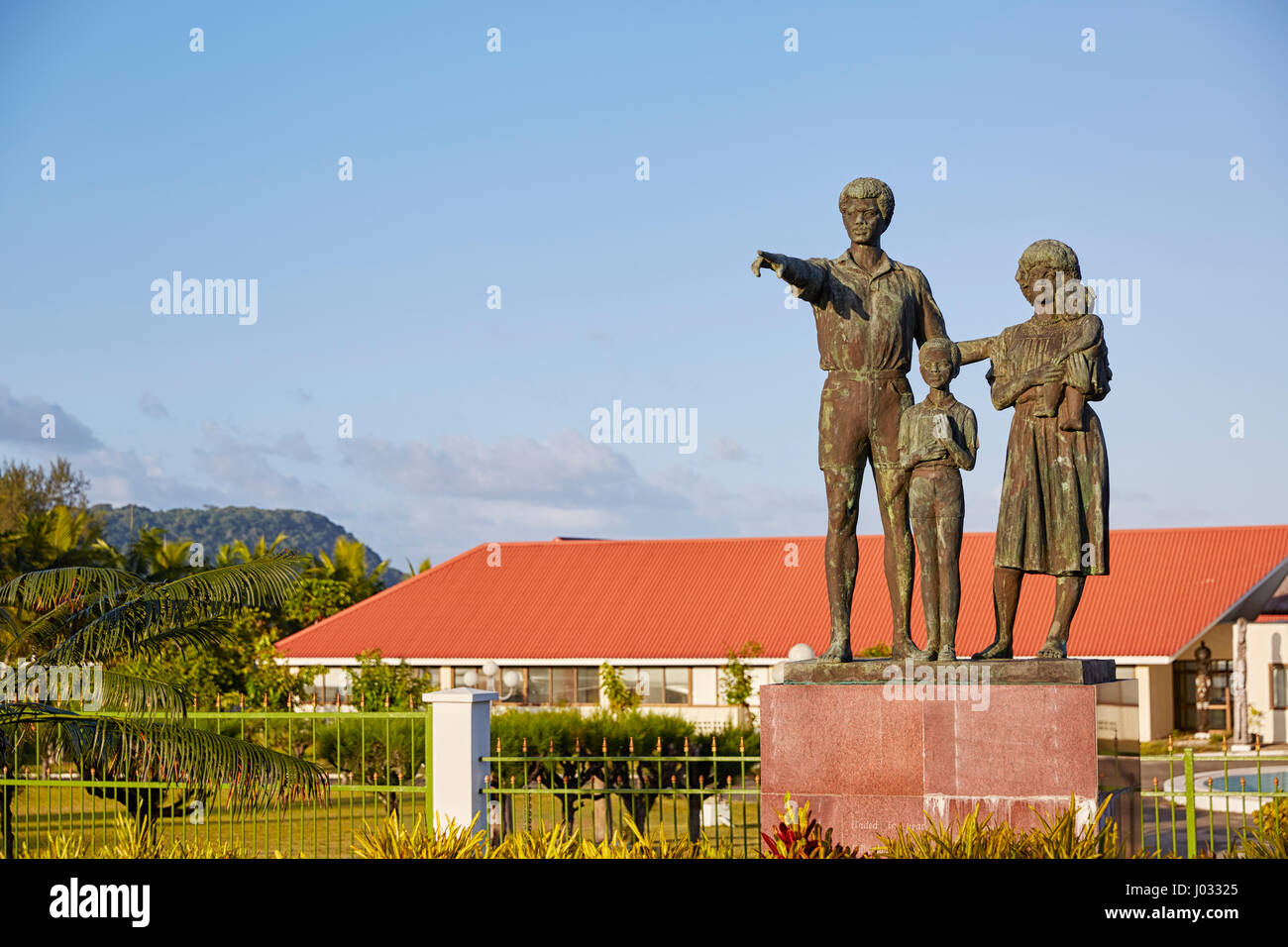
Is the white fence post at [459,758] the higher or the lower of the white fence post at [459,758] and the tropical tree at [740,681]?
the higher

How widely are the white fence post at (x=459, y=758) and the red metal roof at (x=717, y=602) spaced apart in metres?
19.1

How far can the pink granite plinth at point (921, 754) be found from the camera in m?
7.13

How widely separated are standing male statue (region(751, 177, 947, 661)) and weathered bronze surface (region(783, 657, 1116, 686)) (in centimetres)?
13

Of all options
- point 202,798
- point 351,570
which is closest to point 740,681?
point 351,570

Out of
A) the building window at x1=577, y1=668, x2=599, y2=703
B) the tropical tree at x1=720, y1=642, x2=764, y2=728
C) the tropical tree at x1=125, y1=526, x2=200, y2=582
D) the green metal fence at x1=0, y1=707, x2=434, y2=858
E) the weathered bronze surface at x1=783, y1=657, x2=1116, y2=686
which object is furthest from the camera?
the building window at x1=577, y1=668, x2=599, y2=703

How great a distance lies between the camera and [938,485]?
7.55 meters

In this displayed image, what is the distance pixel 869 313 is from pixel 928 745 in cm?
232

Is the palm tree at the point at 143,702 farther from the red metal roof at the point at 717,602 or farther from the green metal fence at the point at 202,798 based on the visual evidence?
the red metal roof at the point at 717,602

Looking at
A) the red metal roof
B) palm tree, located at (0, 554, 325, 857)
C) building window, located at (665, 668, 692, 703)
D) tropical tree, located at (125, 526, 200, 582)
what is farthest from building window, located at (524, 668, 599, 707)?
palm tree, located at (0, 554, 325, 857)

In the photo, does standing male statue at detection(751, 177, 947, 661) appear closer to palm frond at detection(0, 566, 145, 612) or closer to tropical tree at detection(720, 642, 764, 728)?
palm frond at detection(0, 566, 145, 612)

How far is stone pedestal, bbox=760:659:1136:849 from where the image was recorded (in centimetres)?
713

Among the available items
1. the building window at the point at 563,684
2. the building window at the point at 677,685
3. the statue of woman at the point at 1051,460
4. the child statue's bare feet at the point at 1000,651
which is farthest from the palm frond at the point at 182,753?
the building window at the point at 563,684
